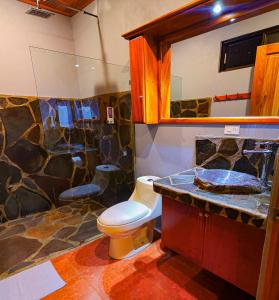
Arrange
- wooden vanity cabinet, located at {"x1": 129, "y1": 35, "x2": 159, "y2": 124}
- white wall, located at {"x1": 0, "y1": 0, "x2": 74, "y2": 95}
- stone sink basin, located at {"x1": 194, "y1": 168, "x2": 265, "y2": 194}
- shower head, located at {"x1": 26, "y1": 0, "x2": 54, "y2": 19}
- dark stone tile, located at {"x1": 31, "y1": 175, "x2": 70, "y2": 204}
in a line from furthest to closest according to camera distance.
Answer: dark stone tile, located at {"x1": 31, "y1": 175, "x2": 70, "y2": 204} < white wall, located at {"x1": 0, "y1": 0, "x2": 74, "y2": 95} < shower head, located at {"x1": 26, "y1": 0, "x2": 54, "y2": 19} < wooden vanity cabinet, located at {"x1": 129, "y1": 35, "x2": 159, "y2": 124} < stone sink basin, located at {"x1": 194, "y1": 168, "x2": 265, "y2": 194}

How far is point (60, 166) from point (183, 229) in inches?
82.9

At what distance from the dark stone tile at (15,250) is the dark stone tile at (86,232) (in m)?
0.37

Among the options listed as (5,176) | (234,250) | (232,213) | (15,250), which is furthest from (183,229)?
(5,176)

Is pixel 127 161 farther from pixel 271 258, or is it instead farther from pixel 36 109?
pixel 271 258

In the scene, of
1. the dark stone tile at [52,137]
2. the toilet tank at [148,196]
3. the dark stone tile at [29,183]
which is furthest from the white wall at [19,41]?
the toilet tank at [148,196]

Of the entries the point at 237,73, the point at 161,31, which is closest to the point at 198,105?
the point at 237,73

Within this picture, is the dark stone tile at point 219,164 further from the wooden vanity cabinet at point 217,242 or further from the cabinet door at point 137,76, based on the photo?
the cabinet door at point 137,76

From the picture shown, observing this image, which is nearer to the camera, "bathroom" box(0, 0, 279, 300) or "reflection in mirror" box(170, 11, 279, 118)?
"bathroom" box(0, 0, 279, 300)

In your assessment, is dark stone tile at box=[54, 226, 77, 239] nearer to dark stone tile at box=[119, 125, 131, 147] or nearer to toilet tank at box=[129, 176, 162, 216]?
toilet tank at box=[129, 176, 162, 216]

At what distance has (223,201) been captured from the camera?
3.52ft

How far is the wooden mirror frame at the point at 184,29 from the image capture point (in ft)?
4.18

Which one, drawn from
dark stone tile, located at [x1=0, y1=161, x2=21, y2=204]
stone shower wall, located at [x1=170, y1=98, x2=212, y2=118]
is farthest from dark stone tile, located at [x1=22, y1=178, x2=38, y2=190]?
stone shower wall, located at [x1=170, y1=98, x2=212, y2=118]

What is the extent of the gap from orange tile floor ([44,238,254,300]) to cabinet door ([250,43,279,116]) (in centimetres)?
135

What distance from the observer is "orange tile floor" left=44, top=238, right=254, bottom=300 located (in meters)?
1.39
